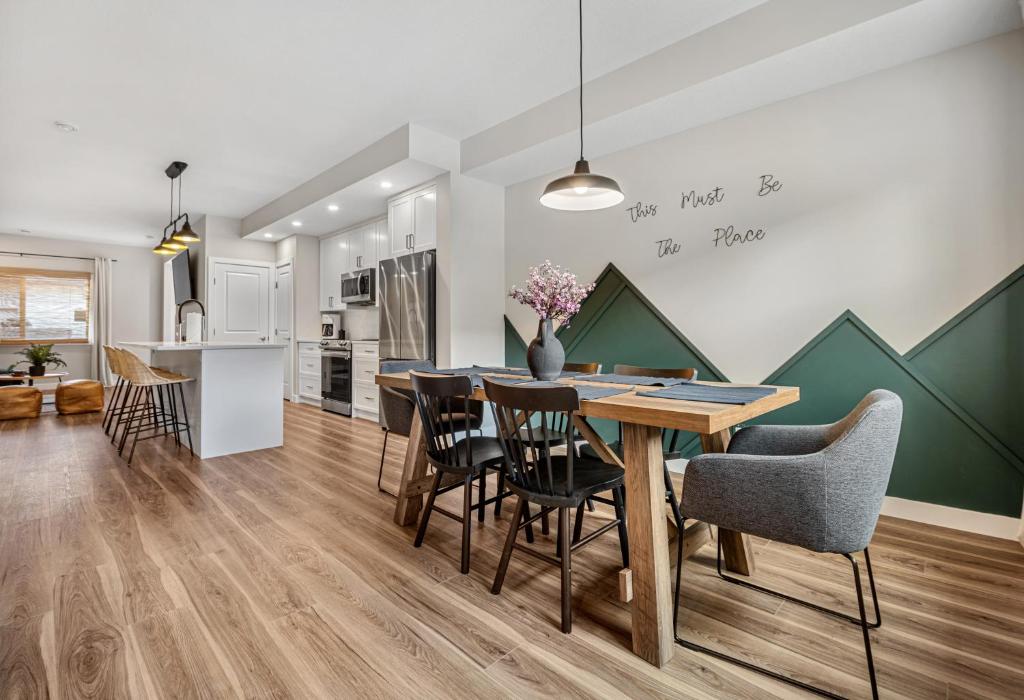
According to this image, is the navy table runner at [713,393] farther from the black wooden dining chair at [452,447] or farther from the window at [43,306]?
the window at [43,306]

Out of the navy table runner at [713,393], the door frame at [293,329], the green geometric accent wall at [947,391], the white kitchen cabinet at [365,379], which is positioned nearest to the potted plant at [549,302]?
the navy table runner at [713,393]

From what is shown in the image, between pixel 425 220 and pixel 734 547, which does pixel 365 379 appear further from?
pixel 734 547

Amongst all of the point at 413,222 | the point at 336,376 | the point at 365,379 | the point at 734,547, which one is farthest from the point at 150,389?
the point at 734,547

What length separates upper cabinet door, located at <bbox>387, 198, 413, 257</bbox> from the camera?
15.8 feet

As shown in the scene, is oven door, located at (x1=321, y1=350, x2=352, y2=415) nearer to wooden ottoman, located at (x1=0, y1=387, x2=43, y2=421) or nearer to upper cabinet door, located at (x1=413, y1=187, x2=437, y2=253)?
upper cabinet door, located at (x1=413, y1=187, x2=437, y2=253)

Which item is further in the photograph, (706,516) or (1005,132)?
(1005,132)

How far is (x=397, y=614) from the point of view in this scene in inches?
67.0

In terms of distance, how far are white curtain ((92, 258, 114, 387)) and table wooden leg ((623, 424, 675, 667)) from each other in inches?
389

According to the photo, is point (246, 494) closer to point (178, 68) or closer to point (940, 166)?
point (178, 68)

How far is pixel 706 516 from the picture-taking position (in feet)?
4.75

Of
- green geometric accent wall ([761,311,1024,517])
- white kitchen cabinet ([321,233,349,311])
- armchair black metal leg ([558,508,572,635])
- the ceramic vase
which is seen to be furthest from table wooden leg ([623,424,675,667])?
white kitchen cabinet ([321,233,349,311])

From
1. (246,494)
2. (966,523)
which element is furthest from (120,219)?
(966,523)

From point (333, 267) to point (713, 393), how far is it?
587 centimetres

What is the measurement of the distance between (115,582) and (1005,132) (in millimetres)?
4528
